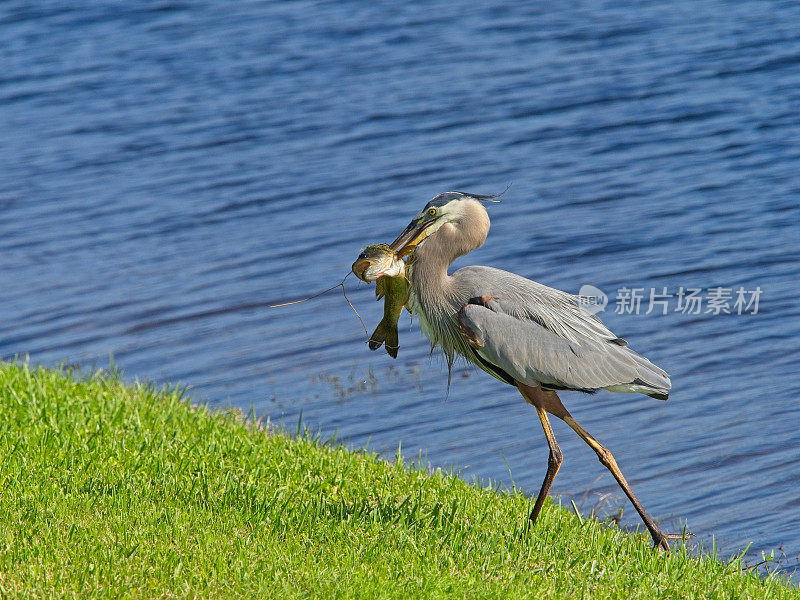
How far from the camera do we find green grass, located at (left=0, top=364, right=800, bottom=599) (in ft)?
14.0

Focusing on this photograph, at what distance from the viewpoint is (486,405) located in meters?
7.92

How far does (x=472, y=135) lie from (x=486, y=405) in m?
6.63

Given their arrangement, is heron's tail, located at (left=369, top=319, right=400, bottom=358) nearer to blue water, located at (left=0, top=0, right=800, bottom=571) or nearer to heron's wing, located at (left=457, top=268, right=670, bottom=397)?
heron's wing, located at (left=457, top=268, right=670, bottom=397)

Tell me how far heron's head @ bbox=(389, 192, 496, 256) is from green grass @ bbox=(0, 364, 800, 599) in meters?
1.22

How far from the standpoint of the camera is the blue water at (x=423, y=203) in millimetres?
7441

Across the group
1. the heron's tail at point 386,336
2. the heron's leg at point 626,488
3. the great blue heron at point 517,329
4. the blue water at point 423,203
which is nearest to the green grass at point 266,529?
the heron's leg at point 626,488

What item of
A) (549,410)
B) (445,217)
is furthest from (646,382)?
(445,217)

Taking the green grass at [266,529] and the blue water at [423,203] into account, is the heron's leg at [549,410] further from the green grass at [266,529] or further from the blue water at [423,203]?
the blue water at [423,203]

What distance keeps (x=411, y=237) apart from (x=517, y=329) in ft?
2.35

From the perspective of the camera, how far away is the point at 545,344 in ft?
18.0

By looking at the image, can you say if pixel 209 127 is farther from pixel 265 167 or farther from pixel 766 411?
pixel 766 411

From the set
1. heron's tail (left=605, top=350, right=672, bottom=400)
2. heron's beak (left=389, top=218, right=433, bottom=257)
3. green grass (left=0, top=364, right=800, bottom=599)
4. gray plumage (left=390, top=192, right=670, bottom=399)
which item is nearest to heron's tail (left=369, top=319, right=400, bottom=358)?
gray plumage (left=390, top=192, right=670, bottom=399)

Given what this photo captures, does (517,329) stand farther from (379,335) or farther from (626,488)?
(626,488)

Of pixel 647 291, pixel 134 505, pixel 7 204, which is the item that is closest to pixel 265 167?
pixel 7 204
